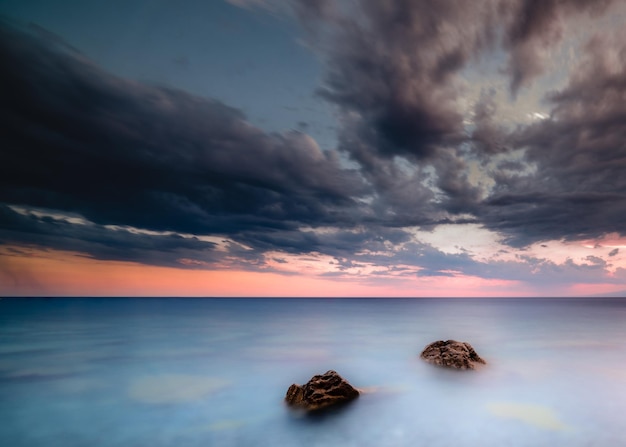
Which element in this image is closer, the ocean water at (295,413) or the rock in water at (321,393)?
the ocean water at (295,413)

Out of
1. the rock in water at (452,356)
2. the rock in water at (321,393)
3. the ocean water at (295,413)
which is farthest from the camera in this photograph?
the rock in water at (452,356)

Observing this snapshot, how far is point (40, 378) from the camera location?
20109 mm

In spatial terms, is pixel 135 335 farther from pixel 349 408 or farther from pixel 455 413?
pixel 455 413

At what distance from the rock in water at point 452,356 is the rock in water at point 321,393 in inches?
325

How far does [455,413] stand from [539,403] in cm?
429

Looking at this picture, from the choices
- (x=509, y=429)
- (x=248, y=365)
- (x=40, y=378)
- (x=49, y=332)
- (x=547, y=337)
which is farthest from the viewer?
(x=49, y=332)

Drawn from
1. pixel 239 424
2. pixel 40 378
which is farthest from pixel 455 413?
pixel 40 378

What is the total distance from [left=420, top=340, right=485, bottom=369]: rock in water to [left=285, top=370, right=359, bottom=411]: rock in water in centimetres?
825

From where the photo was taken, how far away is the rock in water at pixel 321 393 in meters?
13.2

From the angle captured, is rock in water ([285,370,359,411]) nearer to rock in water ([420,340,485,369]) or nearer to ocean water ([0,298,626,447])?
ocean water ([0,298,626,447])

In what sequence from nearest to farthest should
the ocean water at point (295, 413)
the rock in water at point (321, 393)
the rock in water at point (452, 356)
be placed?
the ocean water at point (295, 413) < the rock in water at point (321, 393) < the rock in water at point (452, 356)

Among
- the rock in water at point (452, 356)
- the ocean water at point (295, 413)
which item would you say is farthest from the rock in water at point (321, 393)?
the rock in water at point (452, 356)

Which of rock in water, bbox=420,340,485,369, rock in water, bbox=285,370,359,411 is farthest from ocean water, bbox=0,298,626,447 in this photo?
rock in water, bbox=420,340,485,369

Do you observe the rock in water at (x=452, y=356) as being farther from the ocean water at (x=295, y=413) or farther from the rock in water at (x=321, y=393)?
the rock in water at (x=321, y=393)
